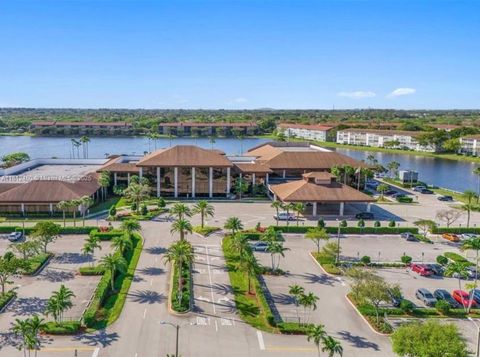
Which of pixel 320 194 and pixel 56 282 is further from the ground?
pixel 320 194

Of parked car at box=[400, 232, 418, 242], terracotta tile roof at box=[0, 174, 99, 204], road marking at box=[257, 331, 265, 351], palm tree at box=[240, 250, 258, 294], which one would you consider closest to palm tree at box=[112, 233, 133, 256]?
palm tree at box=[240, 250, 258, 294]

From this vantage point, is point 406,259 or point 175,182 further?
point 175,182

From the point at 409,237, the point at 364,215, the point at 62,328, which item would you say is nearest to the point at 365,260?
the point at 409,237

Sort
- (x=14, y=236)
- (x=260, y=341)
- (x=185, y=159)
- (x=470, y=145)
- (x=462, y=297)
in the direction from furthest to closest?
(x=470, y=145) → (x=185, y=159) → (x=14, y=236) → (x=462, y=297) → (x=260, y=341)

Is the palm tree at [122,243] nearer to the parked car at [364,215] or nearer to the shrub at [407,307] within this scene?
the shrub at [407,307]

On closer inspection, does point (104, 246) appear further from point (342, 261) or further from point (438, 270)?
point (438, 270)

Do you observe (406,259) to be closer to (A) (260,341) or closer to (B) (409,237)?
(B) (409,237)

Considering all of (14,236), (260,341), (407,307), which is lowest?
(260,341)

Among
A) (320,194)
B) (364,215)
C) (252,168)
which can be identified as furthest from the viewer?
(252,168)
